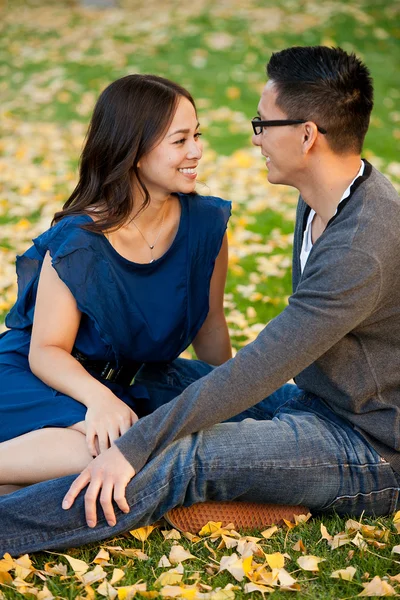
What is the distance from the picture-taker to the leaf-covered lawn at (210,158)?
2605 millimetres

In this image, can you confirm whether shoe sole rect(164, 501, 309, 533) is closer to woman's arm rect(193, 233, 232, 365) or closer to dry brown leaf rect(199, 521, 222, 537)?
dry brown leaf rect(199, 521, 222, 537)

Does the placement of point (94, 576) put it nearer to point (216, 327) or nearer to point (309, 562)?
point (309, 562)

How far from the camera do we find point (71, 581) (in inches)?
103

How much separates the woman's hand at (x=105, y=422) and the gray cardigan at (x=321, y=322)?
8.7 inches

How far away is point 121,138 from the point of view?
3242 millimetres

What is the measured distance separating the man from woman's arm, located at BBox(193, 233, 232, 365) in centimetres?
65

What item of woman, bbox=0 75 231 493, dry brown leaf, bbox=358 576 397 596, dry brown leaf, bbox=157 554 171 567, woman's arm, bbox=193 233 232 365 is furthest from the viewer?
woman's arm, bbox=193 233 232 365

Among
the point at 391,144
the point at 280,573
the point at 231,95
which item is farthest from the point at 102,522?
the point at 231,95

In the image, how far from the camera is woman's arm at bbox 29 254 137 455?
3.06 metres

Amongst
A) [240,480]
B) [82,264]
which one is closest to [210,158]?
[82,264]

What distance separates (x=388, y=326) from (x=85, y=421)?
109 cm

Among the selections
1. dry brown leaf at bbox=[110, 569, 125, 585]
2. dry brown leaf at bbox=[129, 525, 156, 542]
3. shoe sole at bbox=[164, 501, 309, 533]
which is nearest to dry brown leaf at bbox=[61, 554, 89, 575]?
dry brown leaf at bbox=[110, 569, 125, 585]

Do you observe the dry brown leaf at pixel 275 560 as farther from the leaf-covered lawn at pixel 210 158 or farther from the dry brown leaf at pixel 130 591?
the dry brown leaf at pixel 130 591

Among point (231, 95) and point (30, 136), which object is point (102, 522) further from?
point (231, 95)
